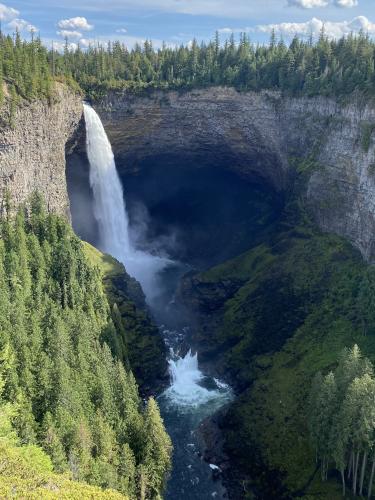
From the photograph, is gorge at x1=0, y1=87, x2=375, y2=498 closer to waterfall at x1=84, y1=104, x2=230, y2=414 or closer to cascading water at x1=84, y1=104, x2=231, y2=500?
waterfall at x1=84, y1=104, x2=230, y2=414

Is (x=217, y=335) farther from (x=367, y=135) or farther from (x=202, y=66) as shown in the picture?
(x=202, y=66)

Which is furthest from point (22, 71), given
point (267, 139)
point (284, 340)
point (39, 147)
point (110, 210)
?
point (284, 340)

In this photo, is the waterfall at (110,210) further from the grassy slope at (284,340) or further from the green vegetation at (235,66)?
the grassy slope at (284,340)

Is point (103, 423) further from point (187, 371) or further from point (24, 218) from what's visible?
point (24, 218)

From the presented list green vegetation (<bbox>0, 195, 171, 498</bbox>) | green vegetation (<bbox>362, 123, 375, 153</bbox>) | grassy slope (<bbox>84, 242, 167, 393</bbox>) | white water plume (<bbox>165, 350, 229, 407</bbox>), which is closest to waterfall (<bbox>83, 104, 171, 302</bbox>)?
grassy slope (<bbox>84, 242, 167, 393</bbox>)

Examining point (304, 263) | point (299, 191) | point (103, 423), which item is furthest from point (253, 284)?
point (103, 423)

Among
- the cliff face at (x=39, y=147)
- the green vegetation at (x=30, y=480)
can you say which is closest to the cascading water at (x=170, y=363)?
the cliff face at (x=39, y=147)
